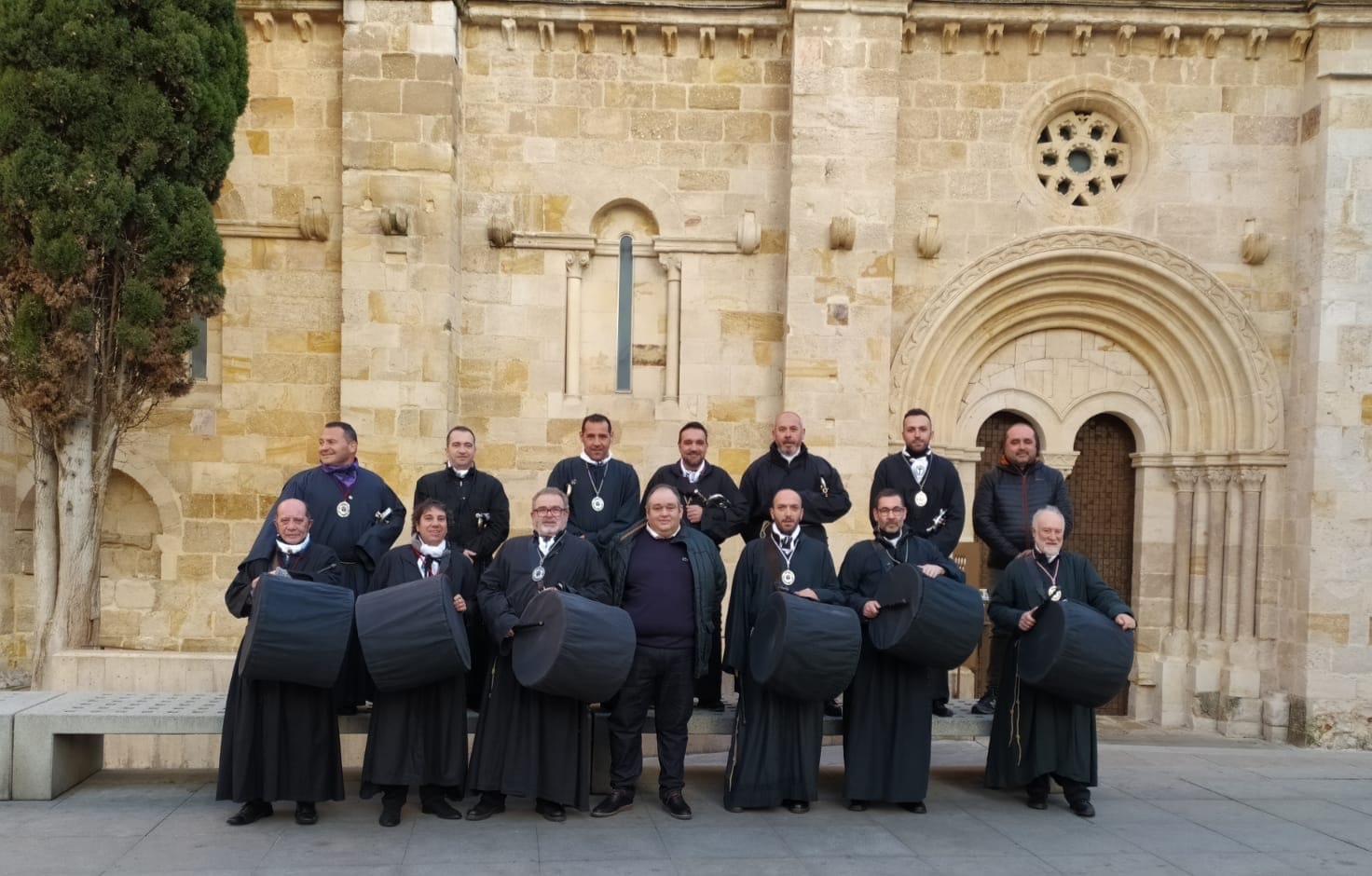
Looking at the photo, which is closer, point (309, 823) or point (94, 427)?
Answer: point (309, 823)

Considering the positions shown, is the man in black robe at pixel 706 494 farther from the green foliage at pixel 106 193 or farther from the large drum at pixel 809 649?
the green foliage at pixel 106 193

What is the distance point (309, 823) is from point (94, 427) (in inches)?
145

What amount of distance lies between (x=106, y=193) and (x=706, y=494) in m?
4.26

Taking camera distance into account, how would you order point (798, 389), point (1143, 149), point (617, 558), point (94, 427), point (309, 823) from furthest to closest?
point (1143, 149)
point (798, 389)
point (94, 427)
point (617, 558)
point (309, 823)

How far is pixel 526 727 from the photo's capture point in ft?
17.9

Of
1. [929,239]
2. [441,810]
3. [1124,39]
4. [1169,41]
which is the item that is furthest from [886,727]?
[1169,41]

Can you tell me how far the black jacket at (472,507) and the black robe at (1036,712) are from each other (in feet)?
9.44

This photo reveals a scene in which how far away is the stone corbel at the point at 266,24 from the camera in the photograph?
8727 millimetres

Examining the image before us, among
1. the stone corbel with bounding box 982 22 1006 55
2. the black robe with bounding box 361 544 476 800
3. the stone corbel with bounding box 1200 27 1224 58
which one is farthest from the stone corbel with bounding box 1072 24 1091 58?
the black robe with bounding box 361 544 476 800

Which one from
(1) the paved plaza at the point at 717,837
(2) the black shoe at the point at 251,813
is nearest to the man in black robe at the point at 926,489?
(1) the paved plaza at the point at 717,837

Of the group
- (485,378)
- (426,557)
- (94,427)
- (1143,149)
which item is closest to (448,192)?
(485,378)

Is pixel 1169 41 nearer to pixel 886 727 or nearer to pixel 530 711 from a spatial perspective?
pixel 886 727

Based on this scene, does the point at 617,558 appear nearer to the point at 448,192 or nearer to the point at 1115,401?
the point at 448,192

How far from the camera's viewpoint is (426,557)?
222 inches
